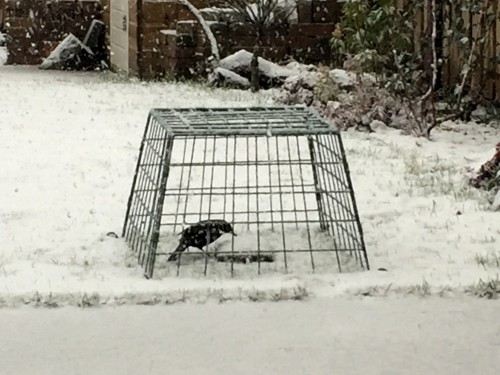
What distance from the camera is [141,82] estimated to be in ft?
46.2

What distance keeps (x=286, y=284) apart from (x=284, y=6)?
9.76 meters

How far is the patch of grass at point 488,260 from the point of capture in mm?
5043

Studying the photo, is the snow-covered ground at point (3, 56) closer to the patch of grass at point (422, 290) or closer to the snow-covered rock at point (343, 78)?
the snow-covered rock at point (343, 78)

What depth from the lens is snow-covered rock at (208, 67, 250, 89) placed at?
13.0 meters

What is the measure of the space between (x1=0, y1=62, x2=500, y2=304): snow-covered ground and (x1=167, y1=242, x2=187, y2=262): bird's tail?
20 centimetres

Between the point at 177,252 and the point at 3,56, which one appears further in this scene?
the point at 3,56

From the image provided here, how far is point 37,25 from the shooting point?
59.9 feet

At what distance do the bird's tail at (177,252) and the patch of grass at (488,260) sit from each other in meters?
1.43

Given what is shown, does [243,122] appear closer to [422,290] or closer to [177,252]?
[177,252]

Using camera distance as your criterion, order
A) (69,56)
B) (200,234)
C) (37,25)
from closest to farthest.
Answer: (200,234), (69,56), (37,25)

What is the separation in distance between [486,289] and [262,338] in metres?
1.13

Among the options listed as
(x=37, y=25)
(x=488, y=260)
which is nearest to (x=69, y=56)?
(x=37, y=25)

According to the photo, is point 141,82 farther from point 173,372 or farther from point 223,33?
point 173,372

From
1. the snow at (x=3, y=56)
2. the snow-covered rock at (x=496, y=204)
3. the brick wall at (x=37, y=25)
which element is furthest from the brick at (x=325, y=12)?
the snow-covered rock at (x=496, y=204)
